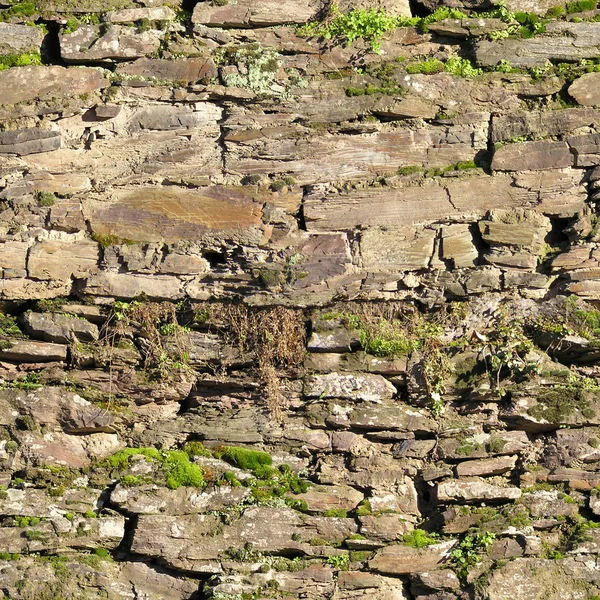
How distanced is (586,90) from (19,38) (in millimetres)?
6398

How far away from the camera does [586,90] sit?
419 inches

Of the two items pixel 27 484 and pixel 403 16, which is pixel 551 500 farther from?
pixel 403 16

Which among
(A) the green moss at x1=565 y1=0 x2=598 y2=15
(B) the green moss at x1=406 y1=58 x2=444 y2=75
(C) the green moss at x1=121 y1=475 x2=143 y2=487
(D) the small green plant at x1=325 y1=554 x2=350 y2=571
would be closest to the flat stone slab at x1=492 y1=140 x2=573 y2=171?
(B) the green moss at x1=406 y1=58 x2=444 y2=75

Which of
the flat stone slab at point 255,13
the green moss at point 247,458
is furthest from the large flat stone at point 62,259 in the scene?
the flat stone slab at point 255,13

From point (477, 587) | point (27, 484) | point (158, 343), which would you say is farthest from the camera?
point (158, 343)

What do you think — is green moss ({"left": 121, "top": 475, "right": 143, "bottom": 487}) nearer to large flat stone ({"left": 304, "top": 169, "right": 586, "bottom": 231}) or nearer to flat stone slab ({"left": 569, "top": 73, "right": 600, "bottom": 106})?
large flat stone ({"left": 304, "top": 169, "right": 586, "bottom": 231})

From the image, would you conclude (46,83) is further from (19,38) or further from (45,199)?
(45,199)

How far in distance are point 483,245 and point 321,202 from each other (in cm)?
179

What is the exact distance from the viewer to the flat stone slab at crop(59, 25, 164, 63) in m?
11.0

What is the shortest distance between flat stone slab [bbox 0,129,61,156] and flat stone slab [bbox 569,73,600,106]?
5.68 m

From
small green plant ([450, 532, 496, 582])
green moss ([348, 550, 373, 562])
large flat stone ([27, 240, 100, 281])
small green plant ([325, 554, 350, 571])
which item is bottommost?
small green plant ([325, 554, 350, 571])

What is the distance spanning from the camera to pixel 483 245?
10367 millimetres

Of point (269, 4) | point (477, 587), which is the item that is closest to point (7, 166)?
point (269, 4)

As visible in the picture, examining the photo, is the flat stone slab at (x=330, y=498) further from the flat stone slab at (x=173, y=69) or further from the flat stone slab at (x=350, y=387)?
the flat stone slab at (x=173, y=69)
